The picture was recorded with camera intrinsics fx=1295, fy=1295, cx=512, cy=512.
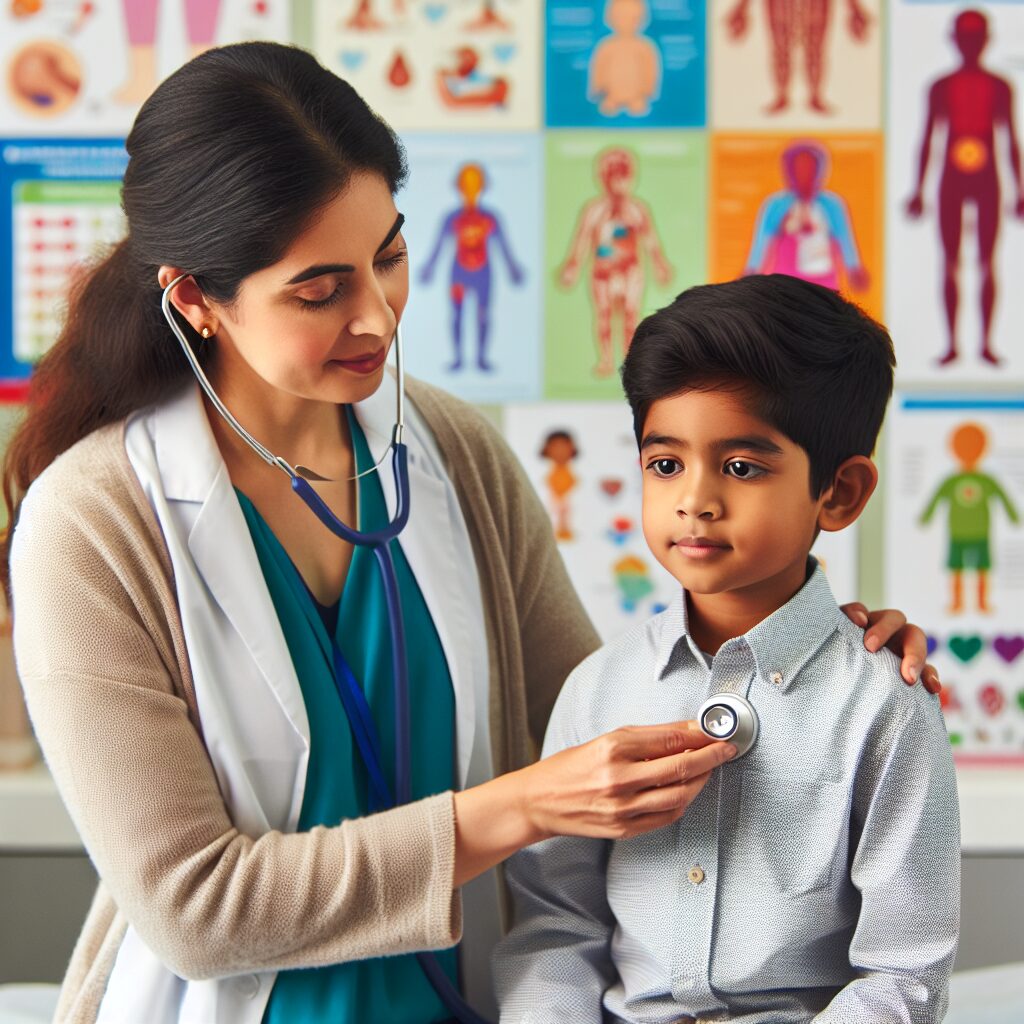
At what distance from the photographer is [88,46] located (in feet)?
7.51

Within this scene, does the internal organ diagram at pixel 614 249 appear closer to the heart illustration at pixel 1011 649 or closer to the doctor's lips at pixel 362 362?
the heart illustration at pixel 1011 649

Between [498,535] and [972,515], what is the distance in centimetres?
113

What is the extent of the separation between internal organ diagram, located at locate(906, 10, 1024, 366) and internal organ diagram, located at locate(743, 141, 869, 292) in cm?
13

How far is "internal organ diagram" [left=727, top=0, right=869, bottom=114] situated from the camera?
2207mm

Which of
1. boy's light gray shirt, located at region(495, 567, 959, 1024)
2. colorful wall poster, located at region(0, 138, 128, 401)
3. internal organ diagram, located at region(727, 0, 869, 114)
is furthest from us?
colorful wall poster, located at region(0, 138, 128, 401)

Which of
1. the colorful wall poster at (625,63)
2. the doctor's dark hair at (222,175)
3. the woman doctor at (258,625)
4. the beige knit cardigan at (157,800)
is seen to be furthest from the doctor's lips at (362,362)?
the colorful wall poster at (625,63)

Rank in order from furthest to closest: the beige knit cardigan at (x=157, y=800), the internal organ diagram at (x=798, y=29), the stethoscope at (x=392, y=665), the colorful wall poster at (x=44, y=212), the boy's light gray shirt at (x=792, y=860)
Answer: the colorful wall poster at (x=44, y=212) < the internal organ diagram at (x=798, y=29) < the stethoscope at (x=392, y=665) < the beige knit cardigan at (x=157, y=800) < the boy's light gray shirt at (x=792, y=860)

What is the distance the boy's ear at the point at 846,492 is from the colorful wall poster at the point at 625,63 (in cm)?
131

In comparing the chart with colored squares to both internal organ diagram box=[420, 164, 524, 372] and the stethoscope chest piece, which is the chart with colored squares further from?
the stethoscope chest piece

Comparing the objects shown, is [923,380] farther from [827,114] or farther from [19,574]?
[19,574]

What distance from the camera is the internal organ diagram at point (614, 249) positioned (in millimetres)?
2260

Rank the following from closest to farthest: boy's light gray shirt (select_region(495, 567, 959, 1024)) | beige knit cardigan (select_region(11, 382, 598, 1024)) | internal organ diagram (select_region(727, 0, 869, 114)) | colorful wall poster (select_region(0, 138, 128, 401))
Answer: boy's light gray shirt (select_region(495, 567, 959, 1024)), beige knit cardigan (select_region(11, 382, 598, 1024)), internal organ diagram (select_region(727, 0, 869, 114)), colorful wall poster (select_region(0, 138, 128, 401))

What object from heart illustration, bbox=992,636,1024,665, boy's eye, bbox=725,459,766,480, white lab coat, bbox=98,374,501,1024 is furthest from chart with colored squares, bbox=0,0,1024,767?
boy's eye, bbox=725,459,766,480

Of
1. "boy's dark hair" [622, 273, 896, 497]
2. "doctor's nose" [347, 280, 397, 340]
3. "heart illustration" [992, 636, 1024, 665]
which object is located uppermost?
"doctor's nose" [347, 280, 397, 340]
